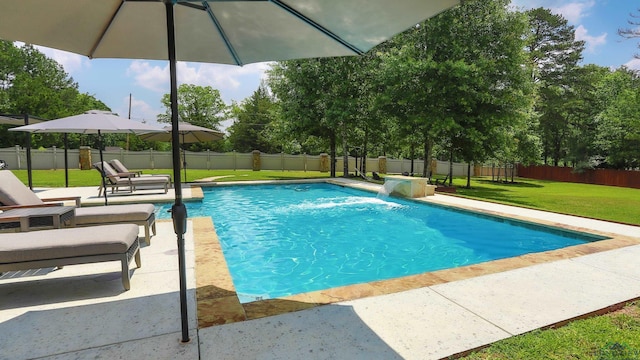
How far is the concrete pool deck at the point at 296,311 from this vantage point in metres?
2.35

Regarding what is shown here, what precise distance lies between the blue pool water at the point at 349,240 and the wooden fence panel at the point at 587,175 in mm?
27432

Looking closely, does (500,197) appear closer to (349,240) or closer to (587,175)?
(349,240)

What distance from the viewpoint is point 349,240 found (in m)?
7.07

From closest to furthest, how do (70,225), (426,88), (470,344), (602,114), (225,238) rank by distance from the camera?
(470,344), (70,225), (225,238), (426,88), (602,114)

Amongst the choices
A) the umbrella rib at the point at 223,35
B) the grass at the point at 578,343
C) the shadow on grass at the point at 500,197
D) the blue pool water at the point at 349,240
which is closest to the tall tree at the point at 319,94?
the shadow on grass at the point at 500,197

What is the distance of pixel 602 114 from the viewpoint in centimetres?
2830

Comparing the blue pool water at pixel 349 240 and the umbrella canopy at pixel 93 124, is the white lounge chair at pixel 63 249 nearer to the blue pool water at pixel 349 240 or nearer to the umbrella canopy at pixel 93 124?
the blue pool water at pixel 349 240

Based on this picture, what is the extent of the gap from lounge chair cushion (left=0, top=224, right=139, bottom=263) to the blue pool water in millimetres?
1785

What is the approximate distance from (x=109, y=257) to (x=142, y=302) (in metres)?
0.61

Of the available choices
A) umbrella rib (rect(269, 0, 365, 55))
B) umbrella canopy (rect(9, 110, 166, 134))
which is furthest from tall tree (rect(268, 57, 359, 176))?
umbrella rib (rect(269, 0, 365, 55))

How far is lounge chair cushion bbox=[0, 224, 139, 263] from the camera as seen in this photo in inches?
119

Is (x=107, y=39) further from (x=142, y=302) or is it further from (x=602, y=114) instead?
(x=602, y=114)

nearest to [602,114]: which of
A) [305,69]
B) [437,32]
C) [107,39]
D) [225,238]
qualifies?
[437,32]

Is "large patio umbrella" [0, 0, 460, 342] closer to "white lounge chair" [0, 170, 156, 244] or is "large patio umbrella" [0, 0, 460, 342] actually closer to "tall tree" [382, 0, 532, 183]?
"white lounge chair" [0, 170, 156, 244]
